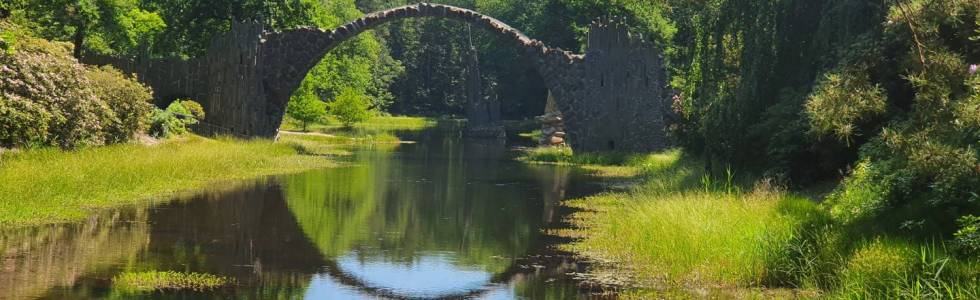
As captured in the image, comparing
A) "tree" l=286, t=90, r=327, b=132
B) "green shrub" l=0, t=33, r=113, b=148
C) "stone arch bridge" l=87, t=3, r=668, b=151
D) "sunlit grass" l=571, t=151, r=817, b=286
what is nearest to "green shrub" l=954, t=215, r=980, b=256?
"sunlit grass" l=571, t=151, r=817, b=286

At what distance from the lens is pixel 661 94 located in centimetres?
4056

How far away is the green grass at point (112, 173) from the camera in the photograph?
1742cm

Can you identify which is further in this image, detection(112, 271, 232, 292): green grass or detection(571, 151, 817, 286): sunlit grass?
detection(571, 151, 817, 286): sunlit grass

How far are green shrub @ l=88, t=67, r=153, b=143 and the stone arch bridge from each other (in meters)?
7.81

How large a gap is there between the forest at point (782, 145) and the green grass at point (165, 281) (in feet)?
14.6

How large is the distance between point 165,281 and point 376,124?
68.0 metres

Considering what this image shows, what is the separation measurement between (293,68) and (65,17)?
10.4 m

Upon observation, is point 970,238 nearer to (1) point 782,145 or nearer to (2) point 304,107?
(1) point 782,145

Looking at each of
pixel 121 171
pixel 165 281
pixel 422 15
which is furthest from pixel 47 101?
pixel 422 15

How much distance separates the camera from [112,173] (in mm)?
22281

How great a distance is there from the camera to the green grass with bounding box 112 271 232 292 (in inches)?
470

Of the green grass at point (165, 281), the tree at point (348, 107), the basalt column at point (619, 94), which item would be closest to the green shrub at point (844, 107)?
the green grass at point (165, 281)

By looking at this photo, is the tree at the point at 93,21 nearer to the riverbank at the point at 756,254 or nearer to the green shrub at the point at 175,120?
the green shrub at the point at 175,120

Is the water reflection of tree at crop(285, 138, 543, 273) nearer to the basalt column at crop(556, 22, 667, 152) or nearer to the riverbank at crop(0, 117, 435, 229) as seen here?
the riverbank at crop(0, 117, 435, 229)
